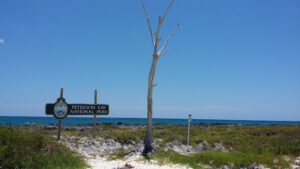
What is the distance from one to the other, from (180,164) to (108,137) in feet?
32.9

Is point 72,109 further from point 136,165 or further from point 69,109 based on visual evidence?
point 136,165

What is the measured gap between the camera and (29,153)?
996 cm

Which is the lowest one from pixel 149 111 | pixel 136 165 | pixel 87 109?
pixel 136 165

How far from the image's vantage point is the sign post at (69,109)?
17.5 meters

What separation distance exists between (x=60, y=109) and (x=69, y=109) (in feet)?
2.29

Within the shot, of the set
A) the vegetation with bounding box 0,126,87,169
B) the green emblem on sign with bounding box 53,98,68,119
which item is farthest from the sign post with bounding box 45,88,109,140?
the vegetation with bounding box 0,126,87,169

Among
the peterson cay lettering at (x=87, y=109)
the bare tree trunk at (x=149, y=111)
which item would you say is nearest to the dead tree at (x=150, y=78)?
the bare tree trunk at (x=149, y=111)

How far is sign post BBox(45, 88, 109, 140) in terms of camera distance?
57.4 feet

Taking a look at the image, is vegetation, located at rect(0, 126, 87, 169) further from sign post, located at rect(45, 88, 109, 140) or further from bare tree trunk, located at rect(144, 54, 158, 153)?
sign post, located at rect(45, 88, 109, 140)

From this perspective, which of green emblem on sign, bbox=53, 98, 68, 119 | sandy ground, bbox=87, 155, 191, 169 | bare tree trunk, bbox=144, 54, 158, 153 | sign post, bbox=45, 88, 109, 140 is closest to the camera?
sandy ground, bbox=87, 155, 191, 169

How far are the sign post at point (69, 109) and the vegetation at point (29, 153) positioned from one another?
4.92 m

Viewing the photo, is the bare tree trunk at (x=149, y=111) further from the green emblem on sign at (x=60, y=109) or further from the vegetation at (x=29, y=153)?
the green emblem on sign at (x=60, y=109)

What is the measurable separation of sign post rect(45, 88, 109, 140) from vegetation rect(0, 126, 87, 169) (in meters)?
4.92

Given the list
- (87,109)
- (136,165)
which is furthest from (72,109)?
(136,165)
